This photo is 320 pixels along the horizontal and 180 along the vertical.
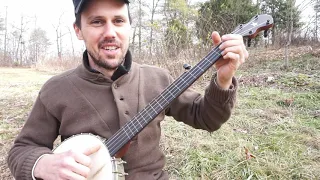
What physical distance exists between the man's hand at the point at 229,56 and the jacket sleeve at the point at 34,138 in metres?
0.99

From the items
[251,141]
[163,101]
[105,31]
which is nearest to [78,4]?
[105,31]

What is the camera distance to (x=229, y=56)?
1.30m

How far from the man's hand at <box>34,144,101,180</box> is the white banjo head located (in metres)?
0.10

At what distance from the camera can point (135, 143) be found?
1509 mm

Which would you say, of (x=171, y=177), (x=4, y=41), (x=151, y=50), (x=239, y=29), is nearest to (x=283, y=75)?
(x=151, y=50)

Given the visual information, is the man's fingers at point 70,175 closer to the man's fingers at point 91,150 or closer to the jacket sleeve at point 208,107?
the man's fingers at point 91,150

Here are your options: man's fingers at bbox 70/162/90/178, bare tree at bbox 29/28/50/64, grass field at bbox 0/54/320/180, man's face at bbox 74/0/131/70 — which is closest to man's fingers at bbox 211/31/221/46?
man's face at bbox 74/0/131/70

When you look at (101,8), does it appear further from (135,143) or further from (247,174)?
(247,174)

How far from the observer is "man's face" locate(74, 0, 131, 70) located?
1.44 m

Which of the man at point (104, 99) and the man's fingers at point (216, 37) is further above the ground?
the man's fingers at point (216, 37)

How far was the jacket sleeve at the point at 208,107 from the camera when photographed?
139 centimetres

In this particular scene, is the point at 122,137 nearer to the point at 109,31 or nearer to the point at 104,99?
Answer: the point at 104,99

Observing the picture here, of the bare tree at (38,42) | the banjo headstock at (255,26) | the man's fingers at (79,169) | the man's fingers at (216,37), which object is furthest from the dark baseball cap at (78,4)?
the bare tree at (38,42)

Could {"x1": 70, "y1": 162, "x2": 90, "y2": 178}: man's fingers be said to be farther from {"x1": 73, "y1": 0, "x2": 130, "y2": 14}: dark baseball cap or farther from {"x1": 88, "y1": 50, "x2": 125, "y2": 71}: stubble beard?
{"x1": 73, "y1": 0, "x2": 130, "y2": 14}: dark baseball cap
